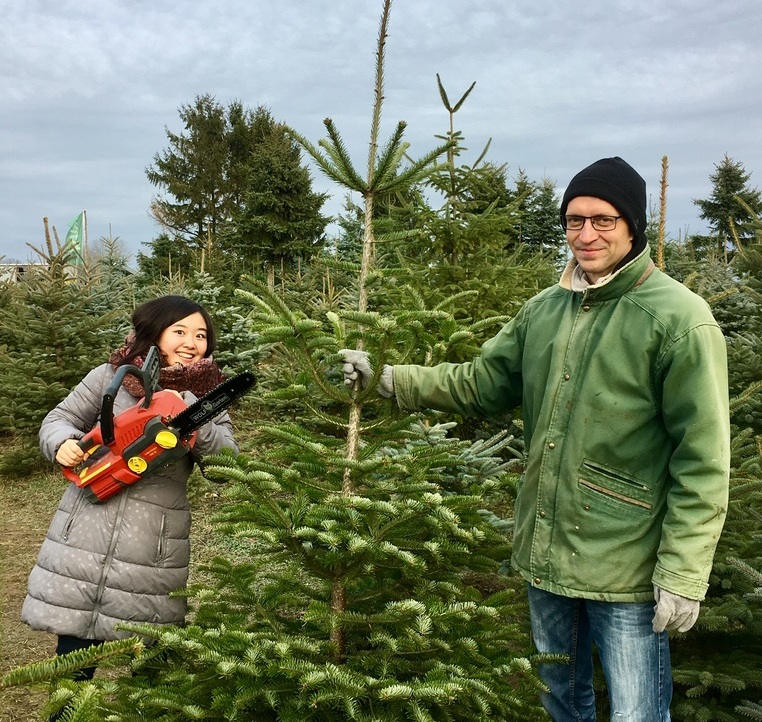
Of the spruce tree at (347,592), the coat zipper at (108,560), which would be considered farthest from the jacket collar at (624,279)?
the coat zipper at (108,560)

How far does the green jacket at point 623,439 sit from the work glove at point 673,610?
34mm

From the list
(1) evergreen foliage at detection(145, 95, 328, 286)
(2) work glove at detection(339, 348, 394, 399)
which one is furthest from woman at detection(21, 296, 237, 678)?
(1) evergreen foliage at detection(145, 95, 328, 286)

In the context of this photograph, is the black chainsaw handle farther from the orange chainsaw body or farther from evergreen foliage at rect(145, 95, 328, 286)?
evergreen foliage at rect(145, 95, 328, 286)

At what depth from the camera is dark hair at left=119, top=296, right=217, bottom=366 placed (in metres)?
2.96

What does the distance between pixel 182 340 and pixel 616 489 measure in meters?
1.85

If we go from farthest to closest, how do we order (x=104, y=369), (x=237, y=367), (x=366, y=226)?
(x=237, y=367)
(x=104, y=369)
(x=366, y=226)

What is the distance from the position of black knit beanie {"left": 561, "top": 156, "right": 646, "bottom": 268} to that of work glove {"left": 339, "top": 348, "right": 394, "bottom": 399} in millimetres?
907

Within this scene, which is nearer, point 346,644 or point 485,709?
point 485,709

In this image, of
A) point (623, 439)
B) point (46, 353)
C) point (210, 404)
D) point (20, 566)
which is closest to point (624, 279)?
point (623, 439)

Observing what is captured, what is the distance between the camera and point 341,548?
2355mm

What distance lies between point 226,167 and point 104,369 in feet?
113

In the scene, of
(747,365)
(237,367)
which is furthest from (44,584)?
(237,367)

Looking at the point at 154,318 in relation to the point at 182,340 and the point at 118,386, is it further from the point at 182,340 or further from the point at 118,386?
the point at 118,386

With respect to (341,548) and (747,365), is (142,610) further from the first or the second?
(747,365)
